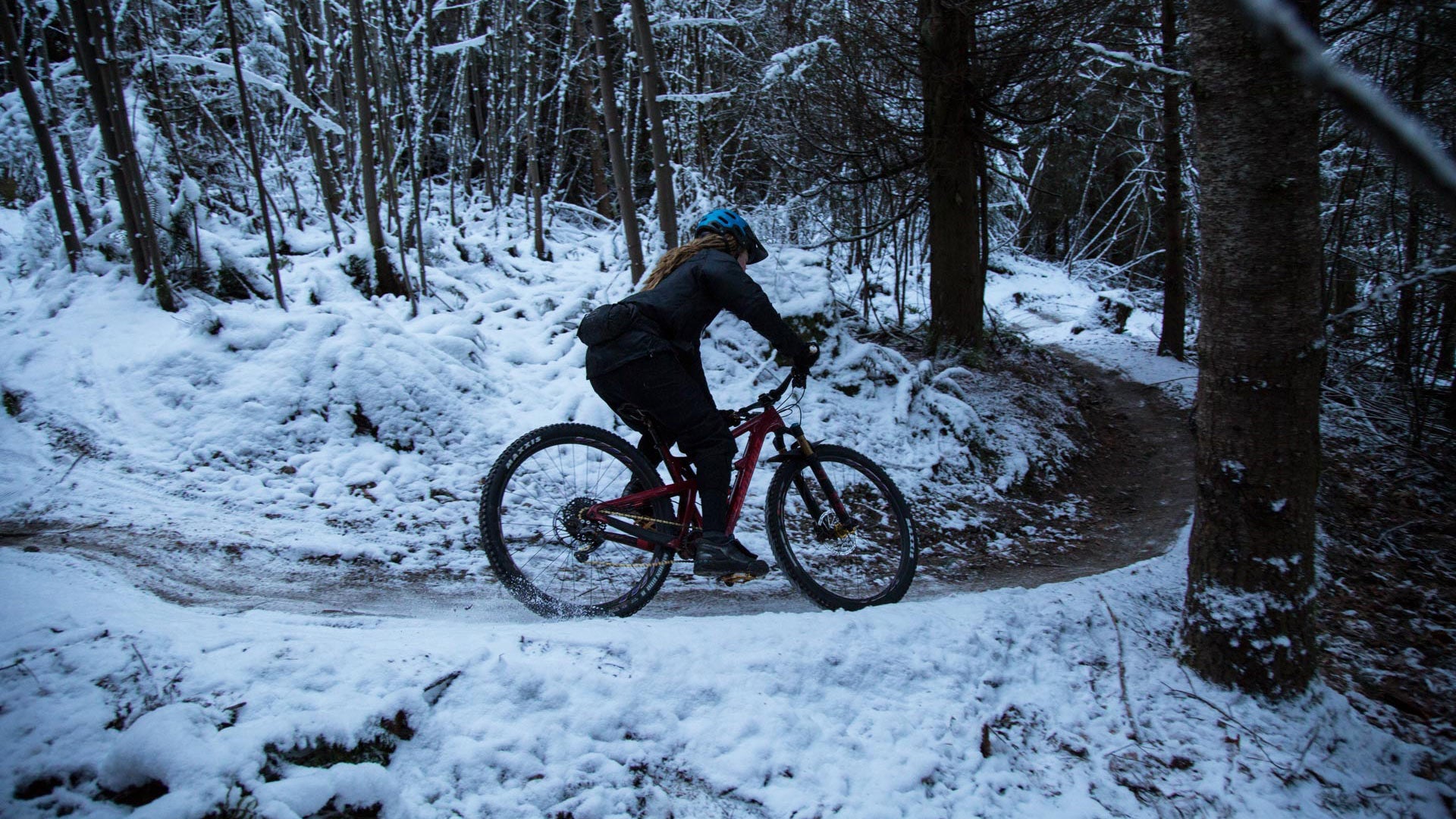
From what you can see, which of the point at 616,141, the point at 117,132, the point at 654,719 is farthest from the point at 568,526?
the point at 117,132

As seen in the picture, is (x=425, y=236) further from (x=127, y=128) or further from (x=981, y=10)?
(x=981, y=10)

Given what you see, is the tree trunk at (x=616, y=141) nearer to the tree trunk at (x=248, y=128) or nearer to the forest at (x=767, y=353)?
the forest at (x=767, y=353)

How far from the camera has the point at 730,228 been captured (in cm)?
393

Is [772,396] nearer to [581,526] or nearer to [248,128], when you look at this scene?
[581,526]

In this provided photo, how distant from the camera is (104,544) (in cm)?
419

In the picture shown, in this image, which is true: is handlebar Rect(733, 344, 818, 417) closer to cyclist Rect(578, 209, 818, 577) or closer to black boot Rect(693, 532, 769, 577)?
cyclist Rect(578, 209, 818, 577)

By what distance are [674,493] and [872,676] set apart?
4.27 feet

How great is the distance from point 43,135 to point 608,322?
643 cm

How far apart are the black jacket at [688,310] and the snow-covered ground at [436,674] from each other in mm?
1249

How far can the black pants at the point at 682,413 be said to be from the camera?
3645 mm

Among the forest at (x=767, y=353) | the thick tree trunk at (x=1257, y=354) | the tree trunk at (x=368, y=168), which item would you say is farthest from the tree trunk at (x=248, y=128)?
the thick tree trunk at (x=1257, y=354)

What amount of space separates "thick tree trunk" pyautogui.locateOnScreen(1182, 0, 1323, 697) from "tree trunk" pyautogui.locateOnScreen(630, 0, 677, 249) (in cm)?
520

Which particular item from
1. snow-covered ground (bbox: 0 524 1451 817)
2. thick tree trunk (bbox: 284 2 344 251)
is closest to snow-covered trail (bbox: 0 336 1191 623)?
snow-covered ground (bbox: 0 524 1451 817)

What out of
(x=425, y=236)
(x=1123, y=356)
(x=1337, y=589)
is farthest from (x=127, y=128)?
(x=1123, y=356)
